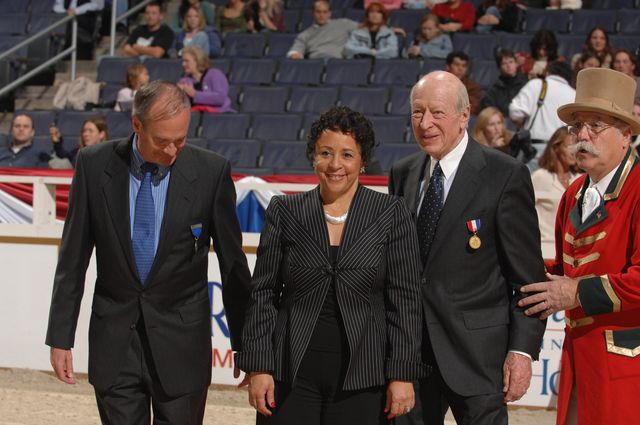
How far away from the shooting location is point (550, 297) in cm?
345

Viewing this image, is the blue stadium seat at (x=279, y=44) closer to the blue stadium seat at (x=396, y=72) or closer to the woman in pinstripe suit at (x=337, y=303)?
the blue stadium seat at (x=396, y=72)

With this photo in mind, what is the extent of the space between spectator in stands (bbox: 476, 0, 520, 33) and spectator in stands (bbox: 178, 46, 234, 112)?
2.75m

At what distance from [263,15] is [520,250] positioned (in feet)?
28.5

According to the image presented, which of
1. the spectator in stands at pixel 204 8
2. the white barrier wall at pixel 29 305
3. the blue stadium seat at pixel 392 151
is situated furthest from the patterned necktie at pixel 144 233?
the spectator in stands at pixel 204 8

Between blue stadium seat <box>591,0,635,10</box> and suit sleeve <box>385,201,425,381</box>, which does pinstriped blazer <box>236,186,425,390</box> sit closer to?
suit sleeve <box>385,201,425,381</box>

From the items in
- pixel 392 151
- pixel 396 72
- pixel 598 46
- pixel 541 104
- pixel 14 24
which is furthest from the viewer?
pixel 14 24

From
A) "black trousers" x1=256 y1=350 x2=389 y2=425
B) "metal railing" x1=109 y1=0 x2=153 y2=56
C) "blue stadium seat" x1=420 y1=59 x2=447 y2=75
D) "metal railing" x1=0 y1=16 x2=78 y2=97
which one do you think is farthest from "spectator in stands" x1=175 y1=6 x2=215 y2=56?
"black trousers" x1=256 y1=350 x2=389 y2=425

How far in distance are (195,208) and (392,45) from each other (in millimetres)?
7308

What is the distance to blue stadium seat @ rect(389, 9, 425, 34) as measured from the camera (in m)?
11.4

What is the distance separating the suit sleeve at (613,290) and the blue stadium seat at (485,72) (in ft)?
22.2

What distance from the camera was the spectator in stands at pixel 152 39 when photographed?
1164 cm

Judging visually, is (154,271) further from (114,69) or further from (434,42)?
(114,69)

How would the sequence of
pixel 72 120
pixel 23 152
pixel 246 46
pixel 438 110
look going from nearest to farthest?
pixel 438 110
pixel 23 152
pixel 72 120
pixel 246 46

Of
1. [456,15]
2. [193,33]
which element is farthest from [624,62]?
[193,33]
